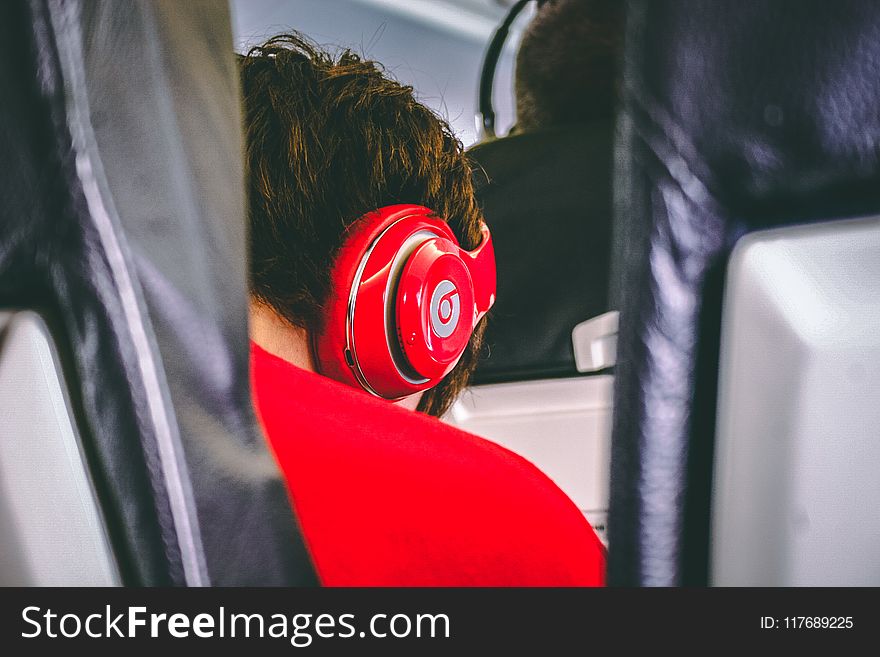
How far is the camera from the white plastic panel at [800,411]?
0.95ft

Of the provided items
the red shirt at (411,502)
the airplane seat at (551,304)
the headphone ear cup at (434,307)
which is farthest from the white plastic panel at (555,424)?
the red shirt at (411,502)

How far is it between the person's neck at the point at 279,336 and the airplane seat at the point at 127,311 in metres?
0.29

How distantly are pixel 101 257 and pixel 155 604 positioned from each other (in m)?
0.24

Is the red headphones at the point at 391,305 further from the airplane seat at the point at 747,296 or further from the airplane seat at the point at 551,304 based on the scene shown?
the airplane seat at the point at 551,304

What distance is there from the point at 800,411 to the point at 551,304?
101 cm

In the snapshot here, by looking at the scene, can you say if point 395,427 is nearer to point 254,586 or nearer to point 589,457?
point 254,586

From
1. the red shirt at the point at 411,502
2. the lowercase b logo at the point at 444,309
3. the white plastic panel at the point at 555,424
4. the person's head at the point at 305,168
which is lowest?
the white plastic panel at the point at 555,424

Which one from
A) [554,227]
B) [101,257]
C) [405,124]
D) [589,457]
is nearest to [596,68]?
[554,227]

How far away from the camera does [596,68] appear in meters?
1.18

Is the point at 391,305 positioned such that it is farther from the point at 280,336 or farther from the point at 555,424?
the point at 555,424

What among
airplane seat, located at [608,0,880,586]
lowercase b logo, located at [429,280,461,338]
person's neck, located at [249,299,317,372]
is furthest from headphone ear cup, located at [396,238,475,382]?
airplane seat, located at [608,0,880,586]

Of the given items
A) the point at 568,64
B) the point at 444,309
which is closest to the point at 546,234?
the point at 568,64

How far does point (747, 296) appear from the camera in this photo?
0.29 m

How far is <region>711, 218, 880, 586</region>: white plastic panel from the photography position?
0.95 ft
